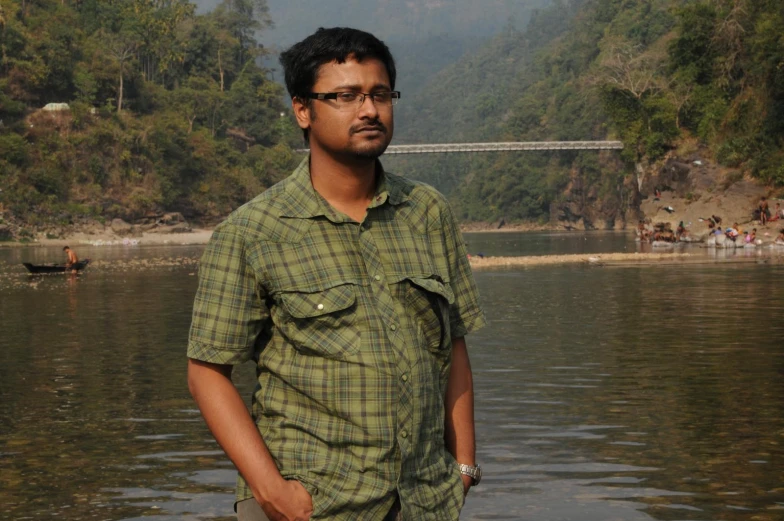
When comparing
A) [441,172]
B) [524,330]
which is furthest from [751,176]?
[441,172]

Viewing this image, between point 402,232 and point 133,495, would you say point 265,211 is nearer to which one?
point 402,232

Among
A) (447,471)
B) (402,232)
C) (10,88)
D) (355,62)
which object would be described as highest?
(10,88)

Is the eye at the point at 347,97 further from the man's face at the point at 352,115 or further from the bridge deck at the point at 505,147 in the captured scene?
the bridge deck at the point at 505,147

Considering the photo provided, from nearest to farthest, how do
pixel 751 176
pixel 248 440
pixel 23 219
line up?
pixel 248 440, pixel 751 176, pixel 23 219

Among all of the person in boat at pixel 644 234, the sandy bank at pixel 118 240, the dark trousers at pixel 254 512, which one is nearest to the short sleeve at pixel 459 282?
the dark trousers at pixel 254 512

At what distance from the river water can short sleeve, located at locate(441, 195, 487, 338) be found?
153 inches

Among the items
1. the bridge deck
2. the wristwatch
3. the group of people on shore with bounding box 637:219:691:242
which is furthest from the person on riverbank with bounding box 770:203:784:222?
the bridge deck

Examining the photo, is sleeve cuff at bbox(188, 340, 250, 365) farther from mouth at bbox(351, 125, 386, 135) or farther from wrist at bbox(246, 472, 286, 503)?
mouth at bbox(351, 125, 386, 135)

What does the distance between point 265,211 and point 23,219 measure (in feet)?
239

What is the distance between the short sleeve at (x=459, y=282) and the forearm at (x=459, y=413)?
2.3 inches

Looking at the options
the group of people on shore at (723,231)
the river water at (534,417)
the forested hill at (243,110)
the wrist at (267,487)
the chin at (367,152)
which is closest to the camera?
the wrist at (267,487)

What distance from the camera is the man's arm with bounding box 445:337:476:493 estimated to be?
126 inches

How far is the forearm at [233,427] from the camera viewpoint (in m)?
2.84

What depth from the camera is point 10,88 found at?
7950 cm
